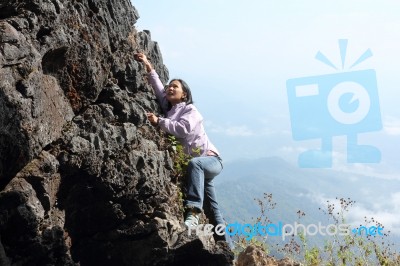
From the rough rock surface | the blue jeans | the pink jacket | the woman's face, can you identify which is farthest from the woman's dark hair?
the rough rock surface

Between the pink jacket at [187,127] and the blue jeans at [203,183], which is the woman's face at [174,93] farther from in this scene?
the blue jeans at [203,183]

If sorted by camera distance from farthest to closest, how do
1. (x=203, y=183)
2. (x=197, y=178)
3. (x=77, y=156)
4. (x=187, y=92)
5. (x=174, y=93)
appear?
(x=187, y=92) → (x=174, y=93) → (x=203, y=183) → (x=197, y=178) → (x=77, y=156)

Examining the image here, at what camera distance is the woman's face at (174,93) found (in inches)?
434

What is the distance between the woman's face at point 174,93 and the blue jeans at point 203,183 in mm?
1524

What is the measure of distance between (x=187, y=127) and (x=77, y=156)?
2824mm

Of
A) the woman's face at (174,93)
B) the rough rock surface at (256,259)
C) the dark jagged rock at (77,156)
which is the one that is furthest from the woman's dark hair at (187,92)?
the rough rock surface at (256,259)

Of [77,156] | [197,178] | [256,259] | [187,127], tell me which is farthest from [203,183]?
[77,156]

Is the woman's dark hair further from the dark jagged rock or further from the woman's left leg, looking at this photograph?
the woman's left leg

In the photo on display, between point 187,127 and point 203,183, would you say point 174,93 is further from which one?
point 203,183

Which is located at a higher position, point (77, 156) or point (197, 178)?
point (77, 156)

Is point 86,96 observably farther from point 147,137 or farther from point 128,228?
point 128,228

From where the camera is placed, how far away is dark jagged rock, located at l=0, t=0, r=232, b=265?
24.2 ft

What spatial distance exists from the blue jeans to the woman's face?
152cm

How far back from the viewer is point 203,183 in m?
10.1
